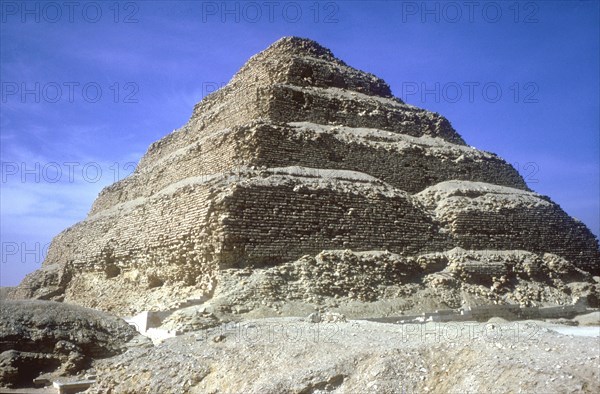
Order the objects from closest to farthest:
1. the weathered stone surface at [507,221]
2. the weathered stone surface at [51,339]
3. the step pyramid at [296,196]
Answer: the weathered stone surface at [51,339], the step pyramid at [296,196], the weathered stone surface at [507,221]

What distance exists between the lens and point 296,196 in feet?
50.5

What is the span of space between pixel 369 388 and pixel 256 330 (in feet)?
13.3

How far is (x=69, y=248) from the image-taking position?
87.9 ft

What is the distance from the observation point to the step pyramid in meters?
14.9

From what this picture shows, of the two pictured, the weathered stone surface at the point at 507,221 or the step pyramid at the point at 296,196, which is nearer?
the step pyramid at the point at 296,196

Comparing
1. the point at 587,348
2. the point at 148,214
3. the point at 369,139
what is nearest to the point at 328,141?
the point at 369,139

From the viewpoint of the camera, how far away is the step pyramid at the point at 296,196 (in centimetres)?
1486

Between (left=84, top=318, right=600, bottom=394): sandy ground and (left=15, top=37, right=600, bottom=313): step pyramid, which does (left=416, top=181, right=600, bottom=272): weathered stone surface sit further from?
(left=84, top=318, right=600, bottom=394): sandy ground

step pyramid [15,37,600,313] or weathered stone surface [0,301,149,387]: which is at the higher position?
step pyramid [15,37,600,313]

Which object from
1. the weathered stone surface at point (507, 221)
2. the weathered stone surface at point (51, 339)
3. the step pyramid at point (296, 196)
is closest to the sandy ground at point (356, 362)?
the weathered stone surface at point (51, 339)

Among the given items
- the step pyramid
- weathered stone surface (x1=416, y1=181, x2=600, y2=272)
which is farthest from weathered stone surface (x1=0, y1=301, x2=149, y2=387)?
weathered stone surface (x1=416, y1=181, x2=600, y2=272)

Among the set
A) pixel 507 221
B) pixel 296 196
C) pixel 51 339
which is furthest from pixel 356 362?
pixel 507 221

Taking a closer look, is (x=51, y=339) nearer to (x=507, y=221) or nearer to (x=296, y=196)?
(x=296, y=196)

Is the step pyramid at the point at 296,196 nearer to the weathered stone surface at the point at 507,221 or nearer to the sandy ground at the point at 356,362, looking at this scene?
the weathered stone surface at the point at 507,221
